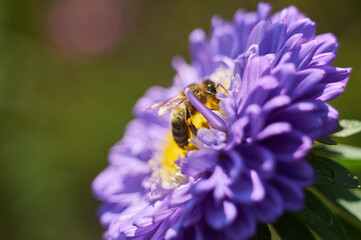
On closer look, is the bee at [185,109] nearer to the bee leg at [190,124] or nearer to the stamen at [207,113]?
the bee leg at [190,124]

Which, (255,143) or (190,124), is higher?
(190,124)

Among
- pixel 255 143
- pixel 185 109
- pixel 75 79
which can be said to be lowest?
pixel 255 143

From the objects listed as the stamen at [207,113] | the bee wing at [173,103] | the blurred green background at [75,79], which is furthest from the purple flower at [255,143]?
the blurred green background at [75,79]

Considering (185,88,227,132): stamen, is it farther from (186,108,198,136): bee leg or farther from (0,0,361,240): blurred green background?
(0,0,361,240): blurred green background

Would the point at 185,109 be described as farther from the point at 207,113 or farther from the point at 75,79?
the point at 75,79

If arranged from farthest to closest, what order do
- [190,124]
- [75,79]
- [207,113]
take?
1. [75,79]
2. [190,124]
3. [207,113]

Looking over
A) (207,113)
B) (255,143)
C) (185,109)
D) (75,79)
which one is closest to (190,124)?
(185,109)
